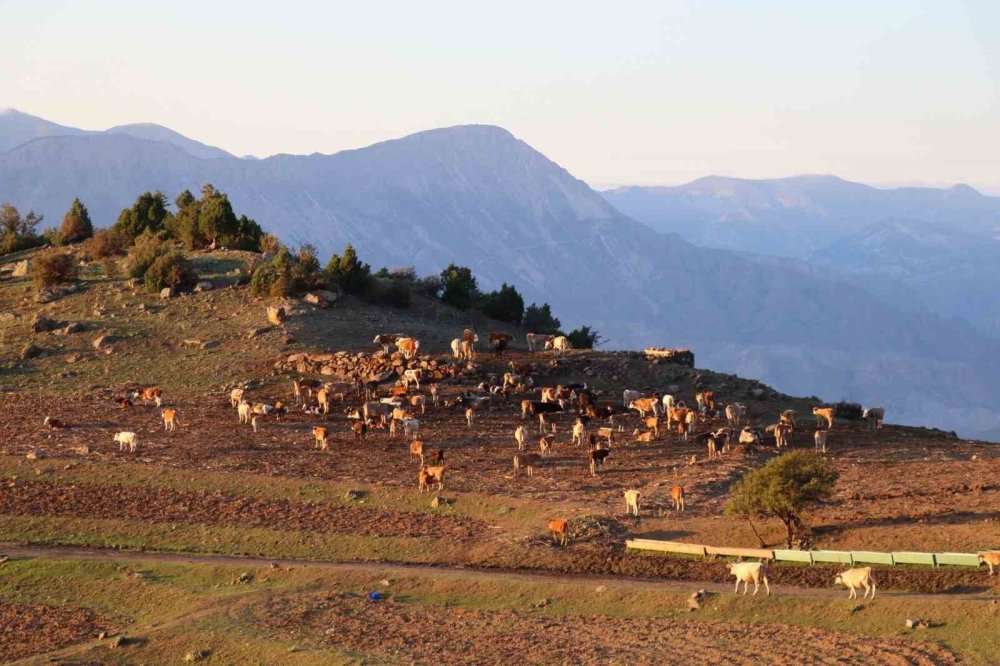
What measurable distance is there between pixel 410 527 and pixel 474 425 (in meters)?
13.9

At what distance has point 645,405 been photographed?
57125mm

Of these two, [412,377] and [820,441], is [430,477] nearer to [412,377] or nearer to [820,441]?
[412,377]

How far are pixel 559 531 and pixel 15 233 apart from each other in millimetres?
76640

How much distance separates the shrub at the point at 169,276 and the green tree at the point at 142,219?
15.2 m

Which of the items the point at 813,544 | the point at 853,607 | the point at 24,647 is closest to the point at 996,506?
the point at 813,544

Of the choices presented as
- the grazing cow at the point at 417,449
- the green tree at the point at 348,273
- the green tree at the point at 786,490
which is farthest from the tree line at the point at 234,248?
the green tree at the point at 786,490

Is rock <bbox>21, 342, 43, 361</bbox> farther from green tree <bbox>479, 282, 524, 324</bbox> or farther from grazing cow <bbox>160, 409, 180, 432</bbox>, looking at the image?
green tree <bbox>479, 282, 524, 324</bbox>

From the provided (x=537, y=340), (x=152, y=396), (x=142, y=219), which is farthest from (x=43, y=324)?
(x=142, y=219)

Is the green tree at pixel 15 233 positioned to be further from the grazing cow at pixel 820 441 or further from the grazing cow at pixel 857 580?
the grazing cow at pixel 857 580

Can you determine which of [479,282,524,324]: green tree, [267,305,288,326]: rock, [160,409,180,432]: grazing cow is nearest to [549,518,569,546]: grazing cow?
[160,409,180,432]: grazing cow

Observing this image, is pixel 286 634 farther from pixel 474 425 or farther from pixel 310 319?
pixel 310 319

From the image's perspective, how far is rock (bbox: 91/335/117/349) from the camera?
6756 cm

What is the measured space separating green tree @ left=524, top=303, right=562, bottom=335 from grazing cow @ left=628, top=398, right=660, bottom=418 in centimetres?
2691

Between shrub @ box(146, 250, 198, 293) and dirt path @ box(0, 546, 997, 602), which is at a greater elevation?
shrub @ box(146, 250, 198, 293)
